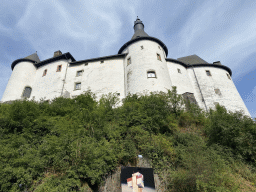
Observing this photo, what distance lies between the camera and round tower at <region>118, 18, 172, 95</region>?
17000 millimetres

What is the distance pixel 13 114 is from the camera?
918 centimetres

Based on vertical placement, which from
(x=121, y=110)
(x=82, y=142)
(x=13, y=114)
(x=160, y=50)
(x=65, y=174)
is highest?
(x=160, y=50)

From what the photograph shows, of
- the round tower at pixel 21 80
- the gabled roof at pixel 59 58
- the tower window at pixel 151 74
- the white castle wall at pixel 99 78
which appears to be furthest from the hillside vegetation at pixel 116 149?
the gabled roof at pixel 59 58

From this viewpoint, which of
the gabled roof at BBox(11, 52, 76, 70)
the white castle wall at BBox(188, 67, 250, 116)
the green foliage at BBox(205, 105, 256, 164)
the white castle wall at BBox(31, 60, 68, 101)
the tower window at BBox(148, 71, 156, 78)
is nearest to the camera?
the green foliage at BBox(205, 105, 256, 164)

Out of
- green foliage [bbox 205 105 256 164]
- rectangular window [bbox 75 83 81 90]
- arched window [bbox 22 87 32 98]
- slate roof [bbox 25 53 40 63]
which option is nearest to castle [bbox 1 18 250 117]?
arched window [bbox 22 87 32 98]

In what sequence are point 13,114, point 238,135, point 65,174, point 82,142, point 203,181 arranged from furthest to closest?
1. point 13,114
2. point 238,135
3. point 82,142
4. point 65,174
5. point 203,181

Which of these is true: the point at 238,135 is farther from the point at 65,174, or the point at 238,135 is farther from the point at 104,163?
the point at 65,174

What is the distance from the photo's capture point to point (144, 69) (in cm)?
1800

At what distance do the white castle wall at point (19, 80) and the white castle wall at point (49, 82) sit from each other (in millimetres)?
868

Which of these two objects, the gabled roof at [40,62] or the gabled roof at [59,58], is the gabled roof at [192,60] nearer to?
the gabled roof at [59,58]

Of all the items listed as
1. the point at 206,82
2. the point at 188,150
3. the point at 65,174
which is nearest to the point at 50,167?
the point at 65,174

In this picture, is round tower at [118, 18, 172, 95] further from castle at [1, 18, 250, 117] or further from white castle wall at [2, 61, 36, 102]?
white castle wall at [2, 61, 36, 102]

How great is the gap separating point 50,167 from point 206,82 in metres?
20.3

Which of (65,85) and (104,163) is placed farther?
(65,85)
